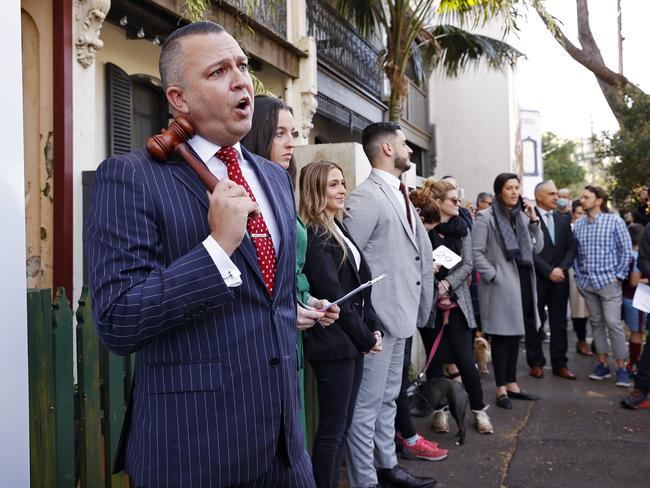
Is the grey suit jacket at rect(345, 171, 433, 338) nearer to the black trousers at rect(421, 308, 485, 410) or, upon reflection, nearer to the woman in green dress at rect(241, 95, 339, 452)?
the woman in green dress at rect(241, 95, 339, 452)

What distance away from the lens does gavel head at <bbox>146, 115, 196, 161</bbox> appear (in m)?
1.80

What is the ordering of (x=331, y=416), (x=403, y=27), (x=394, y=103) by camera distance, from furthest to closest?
(x=394, y=103)
(x=403, y=27)
(x=331, y=416)

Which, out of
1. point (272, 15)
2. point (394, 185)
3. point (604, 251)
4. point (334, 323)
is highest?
point (272, 15)

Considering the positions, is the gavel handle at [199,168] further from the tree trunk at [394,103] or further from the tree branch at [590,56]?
the tree branch at [590,56]

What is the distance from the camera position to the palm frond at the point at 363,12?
11.8 metres

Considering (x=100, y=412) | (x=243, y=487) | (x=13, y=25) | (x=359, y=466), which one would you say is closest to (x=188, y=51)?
(x=13, y=25)

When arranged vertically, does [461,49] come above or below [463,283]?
above

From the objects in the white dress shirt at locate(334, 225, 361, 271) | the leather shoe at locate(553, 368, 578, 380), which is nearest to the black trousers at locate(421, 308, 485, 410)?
the white dress shirt at locate(334, 225, 361, 271)

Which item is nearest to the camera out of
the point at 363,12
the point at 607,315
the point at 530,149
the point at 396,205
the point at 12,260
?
the point at 12,260

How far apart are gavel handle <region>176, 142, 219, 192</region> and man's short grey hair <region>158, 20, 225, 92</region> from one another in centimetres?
19

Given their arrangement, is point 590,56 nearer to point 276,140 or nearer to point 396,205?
point 396,205

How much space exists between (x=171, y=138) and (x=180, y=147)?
0.12 feet

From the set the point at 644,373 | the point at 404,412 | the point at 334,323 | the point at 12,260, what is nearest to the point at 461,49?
the point at 644,373

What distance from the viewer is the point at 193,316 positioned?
1.68 m
